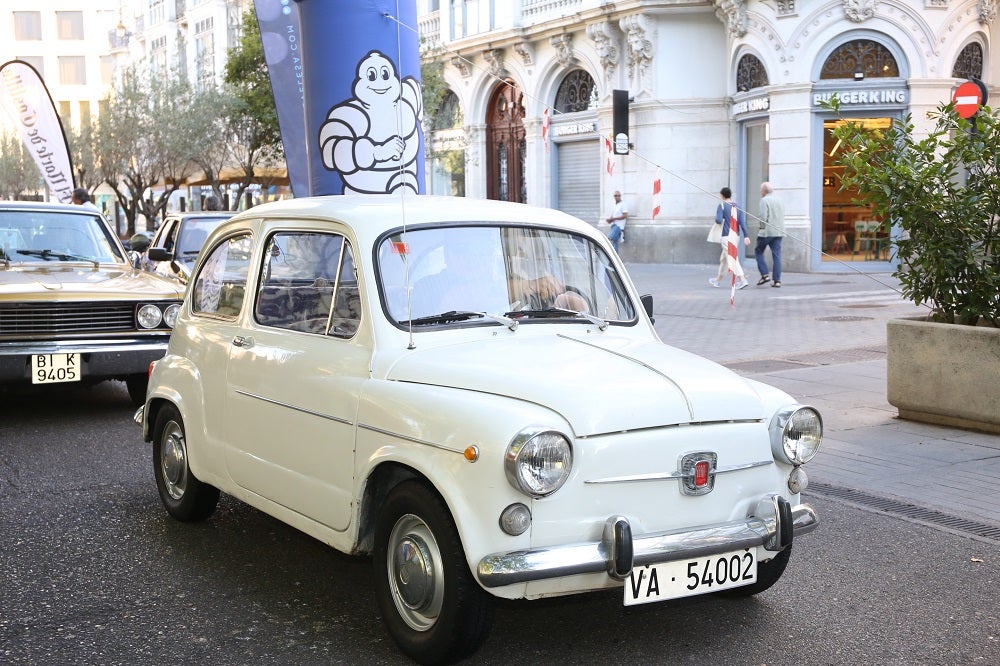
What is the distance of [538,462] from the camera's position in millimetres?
3732

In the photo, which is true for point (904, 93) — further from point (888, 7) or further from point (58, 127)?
point (58, 127)

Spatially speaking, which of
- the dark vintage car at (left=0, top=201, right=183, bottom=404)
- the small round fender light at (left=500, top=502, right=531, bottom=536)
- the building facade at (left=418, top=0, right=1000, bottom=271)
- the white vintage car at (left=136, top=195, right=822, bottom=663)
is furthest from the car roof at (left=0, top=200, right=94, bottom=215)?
the building facade at (left=418, top=0, right=1000, bottom=271)

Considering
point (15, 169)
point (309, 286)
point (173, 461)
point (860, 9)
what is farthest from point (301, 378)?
point (15, 169)

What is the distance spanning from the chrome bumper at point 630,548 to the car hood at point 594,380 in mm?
346

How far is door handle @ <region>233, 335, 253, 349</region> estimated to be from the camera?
5223 millimetres

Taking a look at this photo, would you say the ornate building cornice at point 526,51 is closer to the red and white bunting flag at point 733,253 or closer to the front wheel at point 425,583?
the red and white bunting flag at point 733,253

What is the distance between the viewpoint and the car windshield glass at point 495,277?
4676mm

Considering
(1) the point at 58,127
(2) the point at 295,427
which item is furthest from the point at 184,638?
(1) the point at 58,127

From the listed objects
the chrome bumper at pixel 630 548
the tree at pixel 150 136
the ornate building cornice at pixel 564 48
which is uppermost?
the ornate building cornice at pixel 564 48

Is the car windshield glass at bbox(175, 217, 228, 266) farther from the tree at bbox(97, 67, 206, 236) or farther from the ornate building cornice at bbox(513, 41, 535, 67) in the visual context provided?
the tree at bbox(97, 67, 206, 236)

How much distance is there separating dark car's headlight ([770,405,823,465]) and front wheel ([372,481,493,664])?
4.00 feet

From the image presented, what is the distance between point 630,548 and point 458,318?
1335 millimetres

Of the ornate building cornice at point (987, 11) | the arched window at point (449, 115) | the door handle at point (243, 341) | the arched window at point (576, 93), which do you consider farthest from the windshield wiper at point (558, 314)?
the arched window at point (449, 115)

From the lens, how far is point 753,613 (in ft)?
15.1
